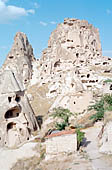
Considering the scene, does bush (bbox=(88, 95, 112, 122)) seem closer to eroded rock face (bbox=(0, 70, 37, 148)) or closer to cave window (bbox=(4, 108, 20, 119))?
eroded rock face (bbox=(0, 70, 37, 148))

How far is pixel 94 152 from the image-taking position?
11.2 m

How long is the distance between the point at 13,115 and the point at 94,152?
34.0ft

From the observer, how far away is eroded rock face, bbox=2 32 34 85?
1948 inches

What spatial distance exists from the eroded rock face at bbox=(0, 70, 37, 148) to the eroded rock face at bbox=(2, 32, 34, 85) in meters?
28.4

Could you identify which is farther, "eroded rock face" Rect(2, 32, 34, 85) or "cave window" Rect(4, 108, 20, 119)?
"eroded rock face" Rect(2, 32, 34, 85)

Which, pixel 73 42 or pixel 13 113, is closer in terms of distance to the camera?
pixel 13 113

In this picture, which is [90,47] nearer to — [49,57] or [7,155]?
[49,57]

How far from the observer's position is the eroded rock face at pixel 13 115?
18453 millimetres

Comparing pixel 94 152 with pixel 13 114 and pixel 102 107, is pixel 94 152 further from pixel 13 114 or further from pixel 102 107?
pixel 13 114

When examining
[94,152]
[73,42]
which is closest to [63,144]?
[94,152]

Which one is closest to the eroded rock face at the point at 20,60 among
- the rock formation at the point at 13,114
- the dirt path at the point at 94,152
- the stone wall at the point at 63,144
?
the rock formation at the point at 13,114

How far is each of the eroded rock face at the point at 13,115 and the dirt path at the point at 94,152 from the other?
19.0 ft

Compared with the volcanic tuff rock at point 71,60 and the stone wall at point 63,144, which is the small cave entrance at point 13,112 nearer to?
the stone wall at point 63,144

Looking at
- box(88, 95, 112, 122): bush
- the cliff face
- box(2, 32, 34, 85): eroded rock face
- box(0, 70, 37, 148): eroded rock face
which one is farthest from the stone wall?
box(2, 32, 34, 85): eroded rock face
